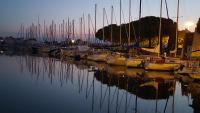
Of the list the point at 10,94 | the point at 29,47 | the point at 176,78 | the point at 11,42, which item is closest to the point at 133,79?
the point at 176,78

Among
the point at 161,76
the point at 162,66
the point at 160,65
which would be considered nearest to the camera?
the point at 161,76

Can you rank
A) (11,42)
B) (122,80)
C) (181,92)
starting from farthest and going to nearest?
(11,42)
(122,80)
(181,92)

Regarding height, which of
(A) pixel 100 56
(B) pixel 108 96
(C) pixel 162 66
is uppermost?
(A) pixel 100 56

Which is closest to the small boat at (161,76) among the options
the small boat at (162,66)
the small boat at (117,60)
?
the small boat at (162,66)

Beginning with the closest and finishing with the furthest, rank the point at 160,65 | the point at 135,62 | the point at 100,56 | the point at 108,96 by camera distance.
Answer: the point at 108,96, the point at 160,65, the point at 135,62, the point at 100,56

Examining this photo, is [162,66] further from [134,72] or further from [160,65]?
[134,72]

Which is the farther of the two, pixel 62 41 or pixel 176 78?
pixel 62 41

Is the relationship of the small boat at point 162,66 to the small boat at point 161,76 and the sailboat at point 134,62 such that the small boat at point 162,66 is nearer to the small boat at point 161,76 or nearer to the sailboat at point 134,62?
the small boat at point 161,76

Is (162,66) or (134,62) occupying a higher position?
(134,62)

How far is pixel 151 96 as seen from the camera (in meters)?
27.4

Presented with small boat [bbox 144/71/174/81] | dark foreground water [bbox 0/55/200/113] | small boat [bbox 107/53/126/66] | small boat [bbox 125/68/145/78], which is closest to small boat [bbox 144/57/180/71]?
small boat [bbox 144/71/174/81]

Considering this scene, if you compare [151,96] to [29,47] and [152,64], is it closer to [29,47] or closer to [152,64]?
[152,64]

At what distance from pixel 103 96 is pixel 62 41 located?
290ft

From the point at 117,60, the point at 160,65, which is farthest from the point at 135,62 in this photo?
the point at 160,65
